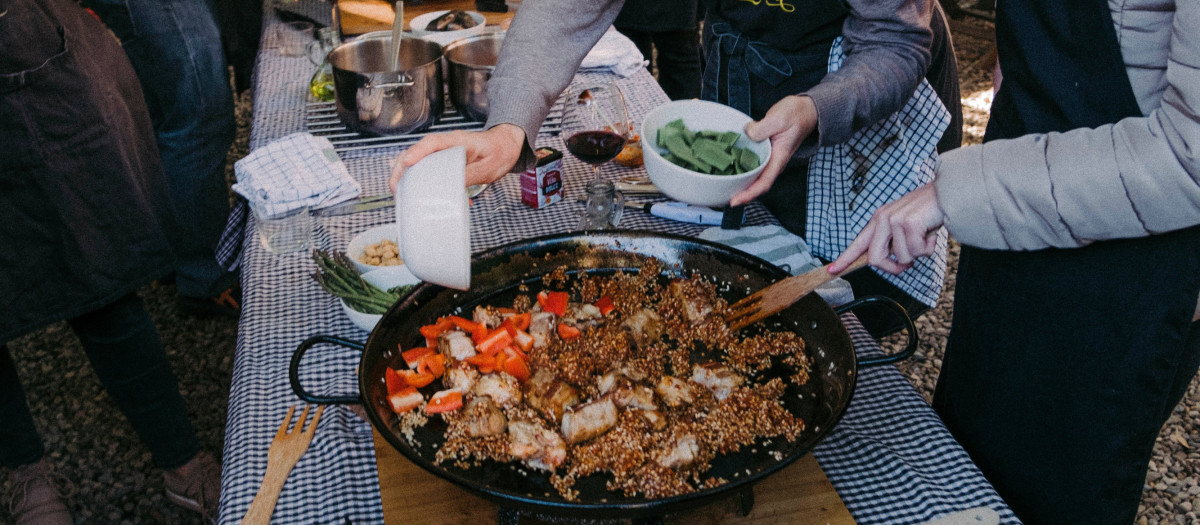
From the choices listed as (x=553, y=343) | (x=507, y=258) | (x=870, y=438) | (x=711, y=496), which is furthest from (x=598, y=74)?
(x=711, y=496)

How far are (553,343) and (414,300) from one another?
0.87ft

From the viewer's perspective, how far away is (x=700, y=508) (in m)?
1.14

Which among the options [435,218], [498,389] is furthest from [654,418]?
[435,218]

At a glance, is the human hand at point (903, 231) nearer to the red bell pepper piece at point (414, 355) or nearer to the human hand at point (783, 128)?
the human hand at point (783, 128)

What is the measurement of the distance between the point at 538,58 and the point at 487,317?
681 millimetres

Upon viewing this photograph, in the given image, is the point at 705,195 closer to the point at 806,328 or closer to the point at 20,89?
the point at 806,328

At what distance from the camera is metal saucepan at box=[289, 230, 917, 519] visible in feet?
3.17

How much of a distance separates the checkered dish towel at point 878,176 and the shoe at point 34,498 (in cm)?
232

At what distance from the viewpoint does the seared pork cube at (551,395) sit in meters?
1.23

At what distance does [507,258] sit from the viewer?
152cm

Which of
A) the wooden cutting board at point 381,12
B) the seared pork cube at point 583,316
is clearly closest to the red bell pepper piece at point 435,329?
the seared pork cube at point 583,316

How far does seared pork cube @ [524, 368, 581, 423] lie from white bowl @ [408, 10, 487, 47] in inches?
72.5

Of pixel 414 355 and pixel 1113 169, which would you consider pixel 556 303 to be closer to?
pixel 414 355

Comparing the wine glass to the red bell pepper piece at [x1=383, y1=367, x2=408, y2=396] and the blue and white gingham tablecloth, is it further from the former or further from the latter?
the red bell pepper piece at [x1=383, y1=367, x2=408, y2=396]
